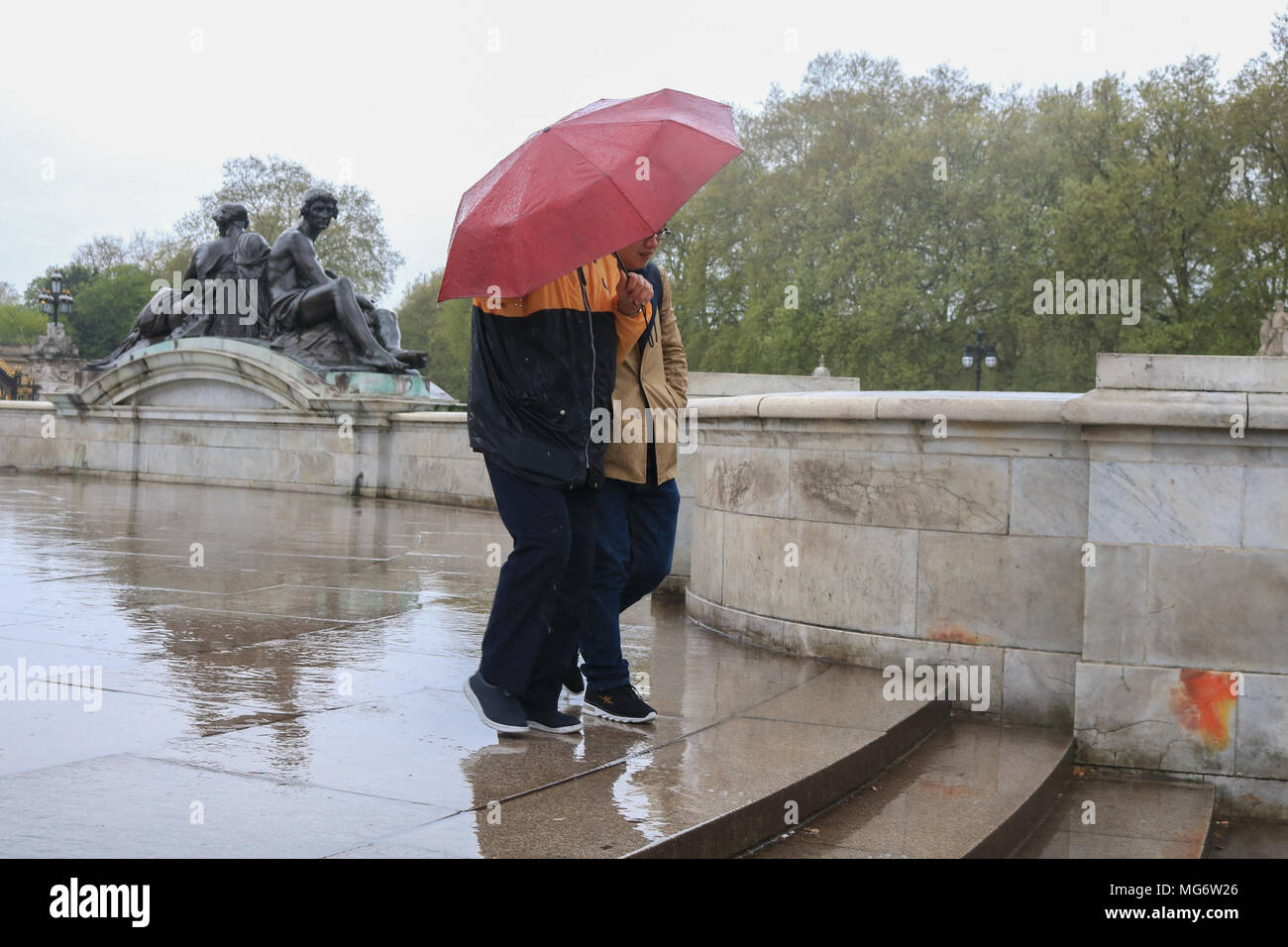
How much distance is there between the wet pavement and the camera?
3.29 meters

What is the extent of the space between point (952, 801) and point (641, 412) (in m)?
1.72

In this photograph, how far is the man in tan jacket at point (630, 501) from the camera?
185 inches

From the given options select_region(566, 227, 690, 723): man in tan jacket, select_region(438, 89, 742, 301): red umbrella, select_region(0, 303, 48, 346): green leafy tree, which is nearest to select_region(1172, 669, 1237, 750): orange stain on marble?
select_region(566, 227, 690, 723): man in tan jacket

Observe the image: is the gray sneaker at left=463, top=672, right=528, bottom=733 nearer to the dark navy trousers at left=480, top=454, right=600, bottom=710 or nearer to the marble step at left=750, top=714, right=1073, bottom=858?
the dark navy trousers at left=480, top=454, right=600, bottom=710

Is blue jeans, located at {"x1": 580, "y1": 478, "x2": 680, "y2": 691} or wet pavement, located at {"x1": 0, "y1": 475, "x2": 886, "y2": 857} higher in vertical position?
blue jeans, located at {"x1": 580, "y1": 478, "x2": 680, "y2": 691}

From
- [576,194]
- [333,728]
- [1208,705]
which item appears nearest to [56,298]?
[333,728]

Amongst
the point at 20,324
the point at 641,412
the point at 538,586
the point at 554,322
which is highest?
the point at 20,324

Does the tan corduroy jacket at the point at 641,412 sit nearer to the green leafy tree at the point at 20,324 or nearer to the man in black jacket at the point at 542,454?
the man in black jacket at the point at 542,454

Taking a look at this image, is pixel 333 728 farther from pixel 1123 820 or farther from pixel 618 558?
pixel 1123 820

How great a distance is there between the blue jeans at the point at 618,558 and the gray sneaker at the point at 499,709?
1.20ft

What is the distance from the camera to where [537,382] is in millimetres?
4316

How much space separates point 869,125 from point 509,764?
4618 centimetres

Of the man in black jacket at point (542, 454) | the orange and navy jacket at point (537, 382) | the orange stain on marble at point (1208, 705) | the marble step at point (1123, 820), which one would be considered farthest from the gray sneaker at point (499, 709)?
the orange stain on marble at point (1208, 705)
